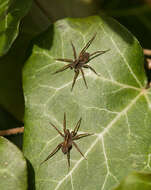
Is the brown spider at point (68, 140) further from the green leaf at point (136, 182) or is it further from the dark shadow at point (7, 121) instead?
the dark shadow at point (7, 121)

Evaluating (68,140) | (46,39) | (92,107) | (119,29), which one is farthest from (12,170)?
(119,29)

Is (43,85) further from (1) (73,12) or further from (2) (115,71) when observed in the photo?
(1) (73,12)

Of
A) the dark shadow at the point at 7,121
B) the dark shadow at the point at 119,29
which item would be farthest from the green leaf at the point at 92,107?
the dark shadow at the point at 7,121

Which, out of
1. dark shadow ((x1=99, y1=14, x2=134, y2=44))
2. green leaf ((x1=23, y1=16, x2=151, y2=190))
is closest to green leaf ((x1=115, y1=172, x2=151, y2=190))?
green leaf ((x1=23, y1=16, x2=151, y2=190))

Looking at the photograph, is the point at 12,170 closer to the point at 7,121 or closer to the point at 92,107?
the point at 92,107

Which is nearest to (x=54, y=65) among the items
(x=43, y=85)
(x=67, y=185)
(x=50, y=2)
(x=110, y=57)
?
(x=43, y=85)
